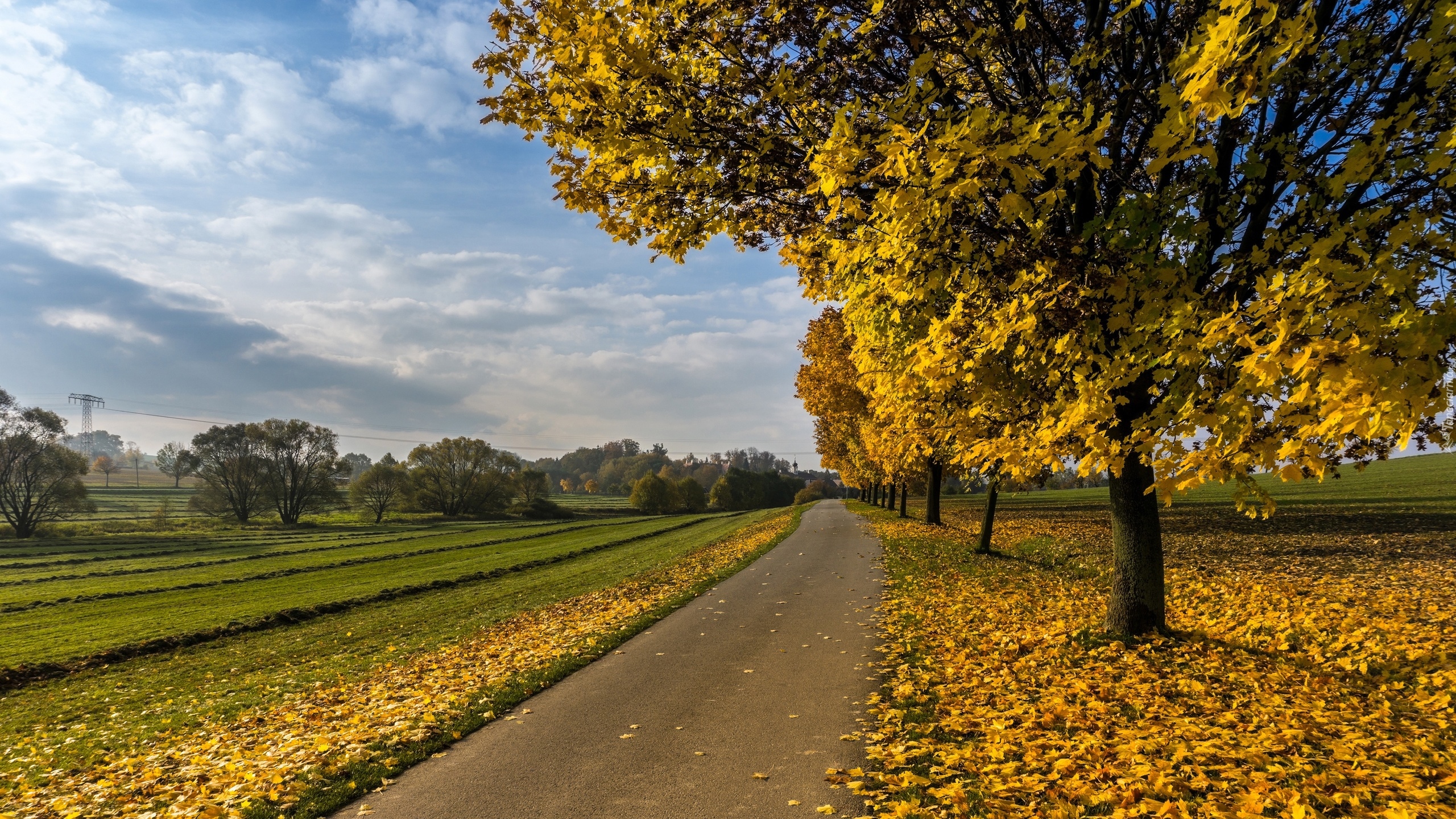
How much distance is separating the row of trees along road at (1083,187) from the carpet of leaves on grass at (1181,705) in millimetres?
1959

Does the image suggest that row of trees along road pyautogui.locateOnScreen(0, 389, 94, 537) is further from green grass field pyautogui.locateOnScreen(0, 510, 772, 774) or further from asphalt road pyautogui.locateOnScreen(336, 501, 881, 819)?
asphalt road pyautogui.locateOnScreen(336, 501, 881, 819)

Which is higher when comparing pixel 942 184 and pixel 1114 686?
pixel 942 184

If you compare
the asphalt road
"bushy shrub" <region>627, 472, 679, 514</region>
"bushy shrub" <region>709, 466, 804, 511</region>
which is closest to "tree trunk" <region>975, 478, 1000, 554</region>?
the asphalt road

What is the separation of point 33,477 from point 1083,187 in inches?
3111

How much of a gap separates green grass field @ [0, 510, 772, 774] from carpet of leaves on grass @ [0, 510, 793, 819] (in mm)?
804

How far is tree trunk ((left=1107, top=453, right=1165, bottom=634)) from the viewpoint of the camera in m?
7.67

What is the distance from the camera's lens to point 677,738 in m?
6.01

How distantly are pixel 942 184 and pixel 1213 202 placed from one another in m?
3.66

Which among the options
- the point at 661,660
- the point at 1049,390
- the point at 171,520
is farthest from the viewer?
the point at 171,520

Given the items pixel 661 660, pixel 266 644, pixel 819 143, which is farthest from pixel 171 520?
pixel 819 143

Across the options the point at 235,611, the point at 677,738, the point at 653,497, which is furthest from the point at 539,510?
the point at 677,738

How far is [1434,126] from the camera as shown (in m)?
4.97

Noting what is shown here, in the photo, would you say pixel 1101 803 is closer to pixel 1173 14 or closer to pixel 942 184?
pixel 942 184

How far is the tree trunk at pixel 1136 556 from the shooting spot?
767 cm
